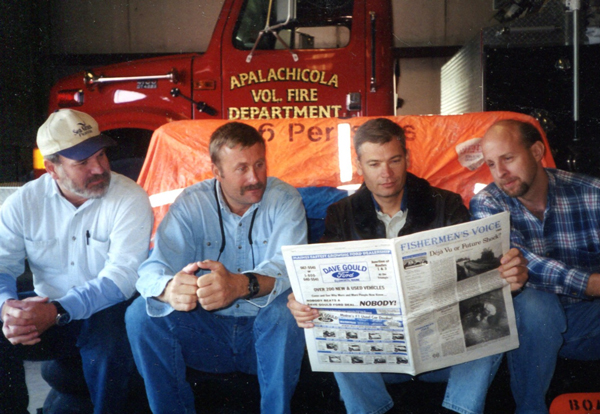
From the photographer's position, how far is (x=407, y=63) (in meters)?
7.27

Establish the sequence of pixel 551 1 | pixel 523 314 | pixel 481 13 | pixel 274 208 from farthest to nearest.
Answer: pixel 481 13 < pixel 551 1 < pixel 274 208 < pixel 523 314

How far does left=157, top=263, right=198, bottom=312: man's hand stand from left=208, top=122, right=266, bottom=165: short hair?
53cm

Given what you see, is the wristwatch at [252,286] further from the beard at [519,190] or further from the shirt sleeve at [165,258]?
the beard at [519,190]

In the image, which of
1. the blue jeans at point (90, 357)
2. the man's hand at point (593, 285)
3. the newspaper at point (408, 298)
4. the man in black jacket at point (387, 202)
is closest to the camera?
the newspaper at point (408, 298)

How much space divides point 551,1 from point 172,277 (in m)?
3.66

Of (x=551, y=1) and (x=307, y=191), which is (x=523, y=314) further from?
(x=551, y=1)

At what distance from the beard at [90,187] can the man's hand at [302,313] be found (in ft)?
3.13

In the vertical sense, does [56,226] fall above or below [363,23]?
below

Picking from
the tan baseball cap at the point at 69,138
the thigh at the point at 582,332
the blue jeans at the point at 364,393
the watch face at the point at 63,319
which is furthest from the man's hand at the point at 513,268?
the tan baseball cap at the point at 69,138

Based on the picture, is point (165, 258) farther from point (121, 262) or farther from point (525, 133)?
point (525, 133)

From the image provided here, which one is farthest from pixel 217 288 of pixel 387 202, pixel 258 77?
pixel 258 77

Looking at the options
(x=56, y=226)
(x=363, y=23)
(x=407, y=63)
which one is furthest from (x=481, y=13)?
(x=56, y=226)

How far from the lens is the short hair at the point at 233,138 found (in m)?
1.90

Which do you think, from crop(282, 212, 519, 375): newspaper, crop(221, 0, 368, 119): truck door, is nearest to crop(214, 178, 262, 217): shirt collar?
crop(282, 212, 519, 375): newspaper
